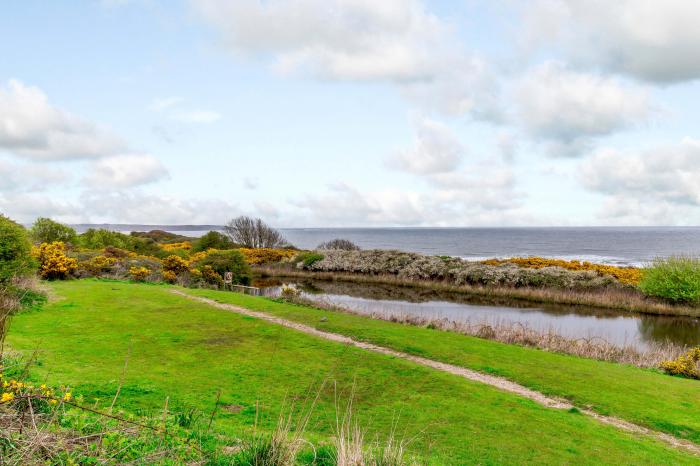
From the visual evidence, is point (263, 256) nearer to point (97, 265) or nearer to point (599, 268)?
point (97, 265)

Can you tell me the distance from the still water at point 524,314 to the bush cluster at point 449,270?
3763 mm

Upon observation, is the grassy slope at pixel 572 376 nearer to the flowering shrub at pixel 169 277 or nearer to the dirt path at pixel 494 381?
the dirt path at pixel 494 381

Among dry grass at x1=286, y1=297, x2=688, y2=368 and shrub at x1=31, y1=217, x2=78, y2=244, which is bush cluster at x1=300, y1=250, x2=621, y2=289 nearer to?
dry grass at x1=286, y1=297, x2=688, y2=368

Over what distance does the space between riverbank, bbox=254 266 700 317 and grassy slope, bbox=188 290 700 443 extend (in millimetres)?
17490

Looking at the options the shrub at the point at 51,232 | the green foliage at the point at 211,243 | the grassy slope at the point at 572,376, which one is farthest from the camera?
the green foliage at the point at 211,243

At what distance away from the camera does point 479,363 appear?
488 inches

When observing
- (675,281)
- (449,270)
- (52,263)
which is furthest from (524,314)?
(52,263)

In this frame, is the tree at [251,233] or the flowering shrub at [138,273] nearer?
the flowering shrub at [138,273]

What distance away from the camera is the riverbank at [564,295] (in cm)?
2880

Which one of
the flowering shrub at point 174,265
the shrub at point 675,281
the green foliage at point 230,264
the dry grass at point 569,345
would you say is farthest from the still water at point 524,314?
the flowering shrub at point 174,265

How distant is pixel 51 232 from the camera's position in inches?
1494

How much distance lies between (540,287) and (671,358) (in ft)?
65.1

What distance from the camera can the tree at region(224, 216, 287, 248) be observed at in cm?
6550

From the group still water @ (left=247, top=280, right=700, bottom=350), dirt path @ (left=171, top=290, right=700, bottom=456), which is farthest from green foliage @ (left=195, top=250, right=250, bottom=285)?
dirt path @ (left=171, top=290, right=700, bottom=456)
